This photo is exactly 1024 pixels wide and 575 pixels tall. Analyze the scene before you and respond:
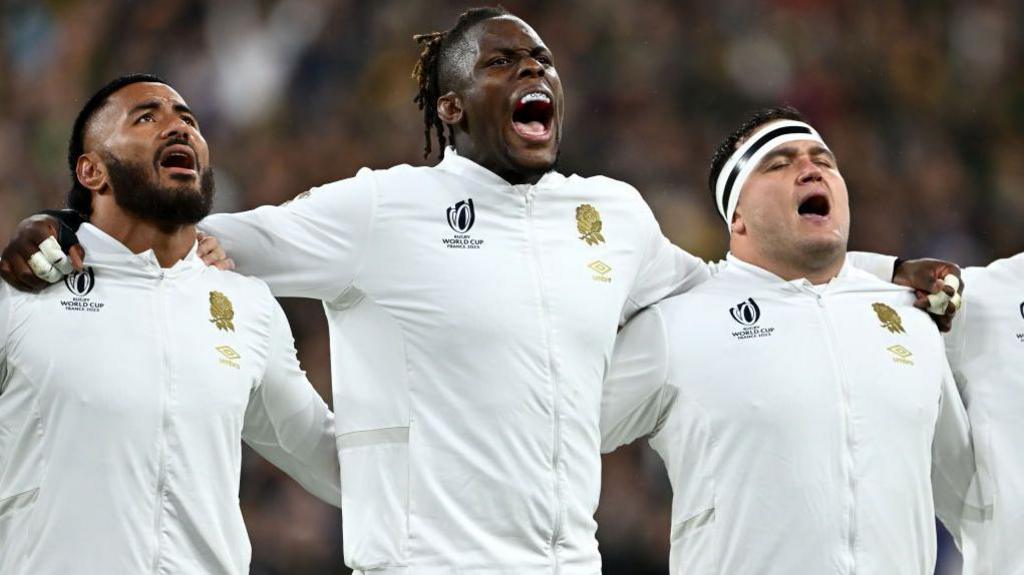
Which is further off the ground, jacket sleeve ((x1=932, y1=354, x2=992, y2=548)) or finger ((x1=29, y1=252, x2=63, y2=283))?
finger ((x1=29, y1=252, x2=63, y2=283))

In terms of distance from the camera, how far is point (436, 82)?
448 centimetres

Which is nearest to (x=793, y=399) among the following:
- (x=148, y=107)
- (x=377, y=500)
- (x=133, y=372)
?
(x=377, y=500)

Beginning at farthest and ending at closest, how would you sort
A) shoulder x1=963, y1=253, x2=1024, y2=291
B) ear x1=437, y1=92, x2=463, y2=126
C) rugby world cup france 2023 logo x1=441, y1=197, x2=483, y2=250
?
1. shoulder x1=963, y1=253, x2=1024, y2=291
2. ear x1=437, y1=92, x2=463, y2=126
3. rugby world cup france 2023 logo x1=441, y1=197, x2=483, y2=250

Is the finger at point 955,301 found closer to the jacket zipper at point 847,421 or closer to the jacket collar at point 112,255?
the jacket zipper at point 847,421

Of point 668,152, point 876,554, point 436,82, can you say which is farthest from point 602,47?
point 876,554

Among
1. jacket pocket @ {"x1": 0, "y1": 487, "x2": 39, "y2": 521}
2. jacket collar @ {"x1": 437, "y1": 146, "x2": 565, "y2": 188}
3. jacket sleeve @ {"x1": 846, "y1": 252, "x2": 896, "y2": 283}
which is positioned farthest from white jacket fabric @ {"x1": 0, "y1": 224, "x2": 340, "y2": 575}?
jacket sleeve @ {"x1": 846, "y1": 252, "x2": 896, "y2": 283}

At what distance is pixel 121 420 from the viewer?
3.70 metres

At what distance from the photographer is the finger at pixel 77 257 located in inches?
150

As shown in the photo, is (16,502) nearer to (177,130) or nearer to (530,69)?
(177,130)

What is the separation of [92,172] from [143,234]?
0.79ft

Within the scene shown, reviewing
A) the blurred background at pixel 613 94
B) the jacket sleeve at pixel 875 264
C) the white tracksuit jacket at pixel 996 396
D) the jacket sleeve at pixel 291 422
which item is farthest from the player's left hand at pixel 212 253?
the blurred background at pixel 613 94

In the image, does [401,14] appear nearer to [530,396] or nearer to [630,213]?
[630,213]

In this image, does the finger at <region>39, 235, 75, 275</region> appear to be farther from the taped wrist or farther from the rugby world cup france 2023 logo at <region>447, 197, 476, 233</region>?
the rugby world cup france 2023 logo at <region>447, 197, 476, 233</region>

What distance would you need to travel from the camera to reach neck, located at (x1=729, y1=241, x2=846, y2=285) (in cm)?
454
